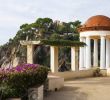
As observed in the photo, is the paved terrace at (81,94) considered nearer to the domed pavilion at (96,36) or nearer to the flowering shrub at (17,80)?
the flowering shrub at (17,80)

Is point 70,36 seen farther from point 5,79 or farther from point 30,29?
point 5,79

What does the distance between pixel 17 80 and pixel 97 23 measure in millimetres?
16812

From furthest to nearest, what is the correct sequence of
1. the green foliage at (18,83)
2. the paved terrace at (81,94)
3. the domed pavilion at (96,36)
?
the domed pavilion at (96,36) → the paved terrace at (81,94) → the green foliage at (18,83)

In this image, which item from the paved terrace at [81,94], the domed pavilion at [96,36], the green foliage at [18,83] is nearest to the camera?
the green foliage at [18,83]

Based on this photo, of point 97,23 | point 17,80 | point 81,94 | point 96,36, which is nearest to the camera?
point 17,80

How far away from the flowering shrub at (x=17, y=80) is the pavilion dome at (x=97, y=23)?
15076 millimetres

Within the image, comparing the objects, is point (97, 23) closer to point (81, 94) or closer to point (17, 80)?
point (81, 94)

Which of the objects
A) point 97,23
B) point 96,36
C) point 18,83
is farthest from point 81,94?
point 96,36

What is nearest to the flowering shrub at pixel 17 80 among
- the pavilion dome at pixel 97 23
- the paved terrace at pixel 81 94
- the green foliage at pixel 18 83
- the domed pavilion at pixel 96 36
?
the green foliage at pixel 18 83

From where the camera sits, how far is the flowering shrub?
12305mm

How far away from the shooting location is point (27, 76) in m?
12.8

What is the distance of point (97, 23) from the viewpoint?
2792 centimetres

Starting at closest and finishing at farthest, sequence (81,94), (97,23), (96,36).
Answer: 1. (81,94)
2. (97,23)
3. (96,36)

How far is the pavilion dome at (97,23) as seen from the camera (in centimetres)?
2767
